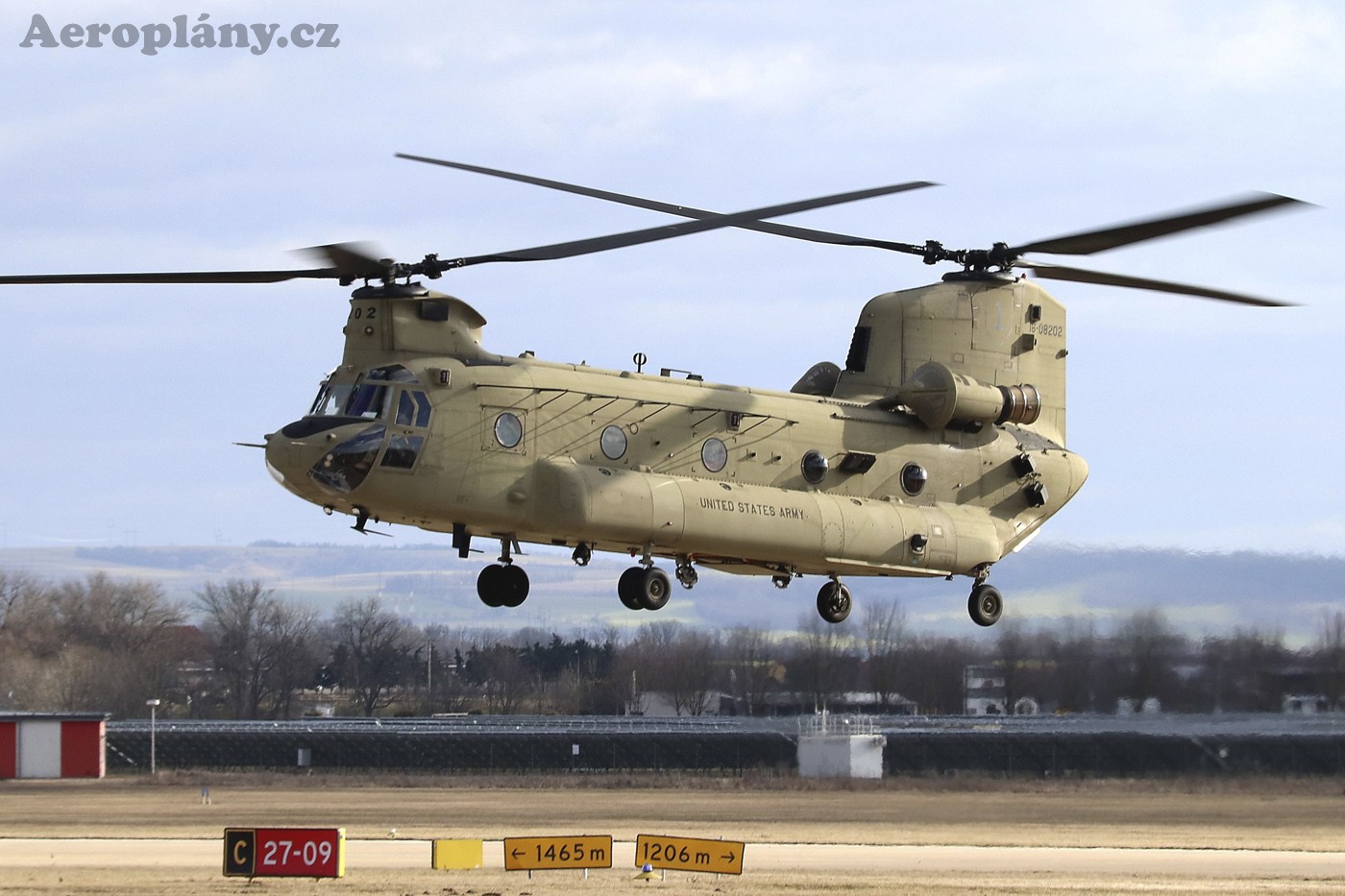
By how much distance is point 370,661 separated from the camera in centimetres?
11056

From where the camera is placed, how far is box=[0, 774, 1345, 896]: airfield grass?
130 ft

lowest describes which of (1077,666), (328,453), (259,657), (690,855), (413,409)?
(690,855)

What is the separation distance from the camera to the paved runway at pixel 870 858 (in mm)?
44000

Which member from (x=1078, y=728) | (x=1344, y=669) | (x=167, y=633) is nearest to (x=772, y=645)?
(x=1078, y=728)

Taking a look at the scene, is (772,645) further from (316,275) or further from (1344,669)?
(316,275)

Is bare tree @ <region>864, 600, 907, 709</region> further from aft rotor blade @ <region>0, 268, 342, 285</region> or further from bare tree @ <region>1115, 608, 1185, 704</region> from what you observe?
aft rotor blade @ <region>0, 268, 342, 285</region>

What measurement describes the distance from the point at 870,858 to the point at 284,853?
14.8m

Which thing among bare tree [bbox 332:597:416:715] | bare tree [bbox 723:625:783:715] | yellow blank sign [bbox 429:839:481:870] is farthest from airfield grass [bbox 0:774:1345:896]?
bare tree [bbox 332:597:416:715]

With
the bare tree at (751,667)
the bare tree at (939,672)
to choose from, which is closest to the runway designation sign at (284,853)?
the bare tree at (939,672)

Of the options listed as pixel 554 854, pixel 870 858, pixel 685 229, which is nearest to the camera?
pixel 685 229

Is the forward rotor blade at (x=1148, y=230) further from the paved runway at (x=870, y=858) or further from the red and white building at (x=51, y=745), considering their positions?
the red and white building at (x=51, y=745)

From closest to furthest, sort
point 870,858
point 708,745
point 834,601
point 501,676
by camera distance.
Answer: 1. point 834,601
2. point 870,858
3. point 708,745
4. point 501,676

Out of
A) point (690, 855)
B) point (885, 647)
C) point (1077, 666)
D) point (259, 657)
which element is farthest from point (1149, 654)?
point (259, 657)

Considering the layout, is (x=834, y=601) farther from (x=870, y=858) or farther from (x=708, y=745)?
(x=708, y=745)
